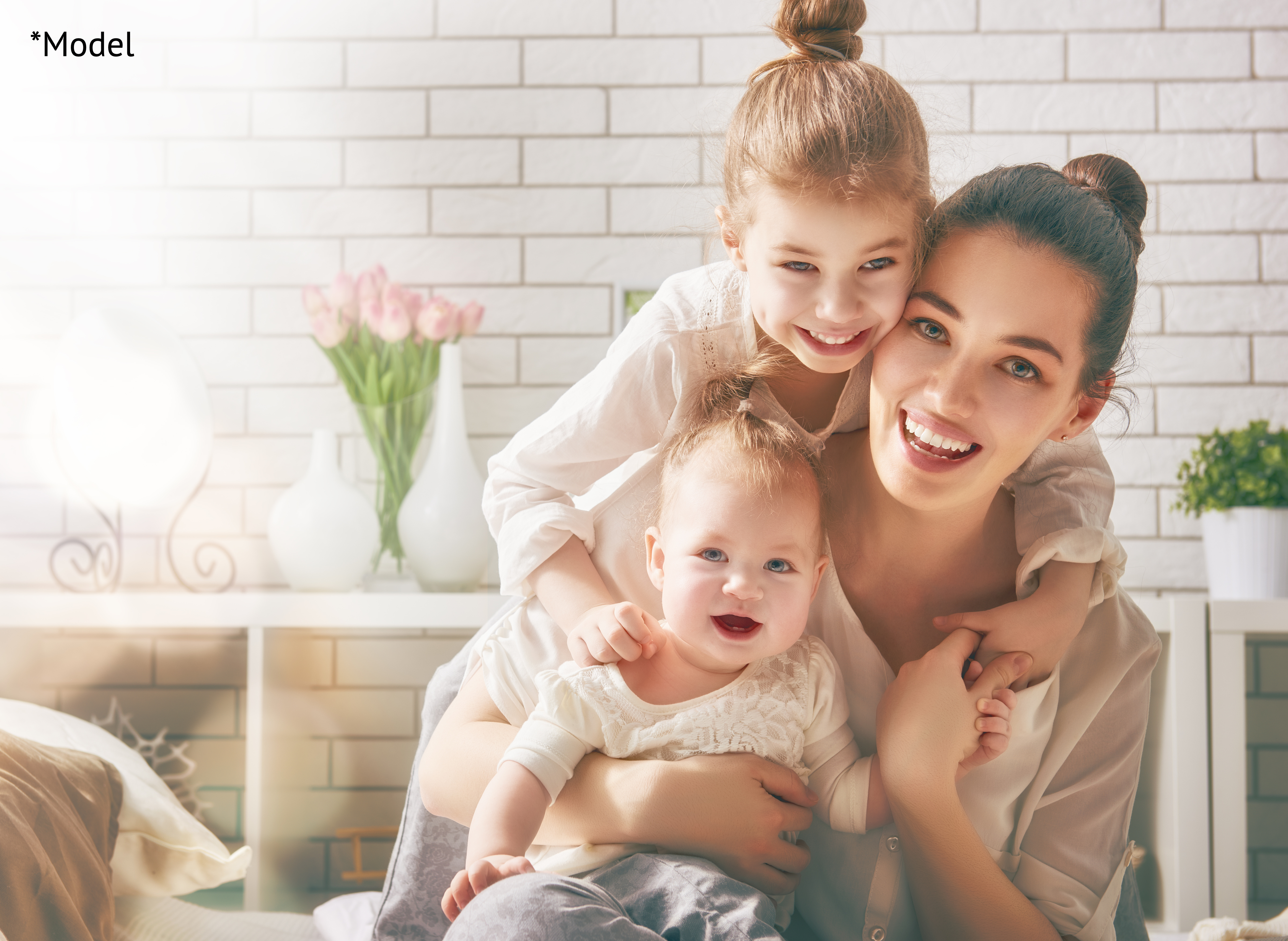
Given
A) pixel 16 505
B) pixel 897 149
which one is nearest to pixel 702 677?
pixel 897 149

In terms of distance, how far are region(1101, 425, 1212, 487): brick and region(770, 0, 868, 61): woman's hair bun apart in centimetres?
151

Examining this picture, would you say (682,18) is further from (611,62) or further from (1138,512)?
(1138,512)

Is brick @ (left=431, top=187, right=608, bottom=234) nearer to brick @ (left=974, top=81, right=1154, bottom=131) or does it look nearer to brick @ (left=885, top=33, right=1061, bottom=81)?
brick @ (left=885, top=33, right=1061, bottom=81)

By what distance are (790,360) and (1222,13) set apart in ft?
6.11

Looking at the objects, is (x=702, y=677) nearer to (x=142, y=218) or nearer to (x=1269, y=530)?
(x=1269, y=530)

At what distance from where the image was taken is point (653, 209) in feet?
7.63

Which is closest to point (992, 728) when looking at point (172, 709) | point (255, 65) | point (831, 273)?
point (831, 273)

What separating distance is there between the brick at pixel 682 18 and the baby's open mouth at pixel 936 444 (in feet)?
5.35

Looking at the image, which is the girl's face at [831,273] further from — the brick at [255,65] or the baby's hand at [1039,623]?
the brick at [255,65]

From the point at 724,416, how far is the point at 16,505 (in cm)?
211

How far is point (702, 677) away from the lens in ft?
3.47

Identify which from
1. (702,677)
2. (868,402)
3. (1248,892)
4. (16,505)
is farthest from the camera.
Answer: (16,505)

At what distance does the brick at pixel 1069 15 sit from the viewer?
2271mm

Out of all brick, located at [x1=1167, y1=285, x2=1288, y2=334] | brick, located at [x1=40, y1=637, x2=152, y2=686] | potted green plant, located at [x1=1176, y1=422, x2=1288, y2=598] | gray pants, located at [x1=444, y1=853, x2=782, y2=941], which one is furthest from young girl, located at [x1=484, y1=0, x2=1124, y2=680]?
brick, located at [x1=40, y1=637, x2=152, y2=686]
